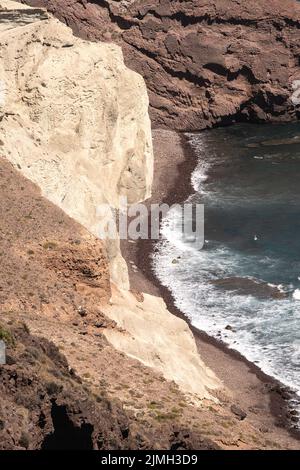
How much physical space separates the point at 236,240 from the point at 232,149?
1001 inches

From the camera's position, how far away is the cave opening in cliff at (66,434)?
2025cm

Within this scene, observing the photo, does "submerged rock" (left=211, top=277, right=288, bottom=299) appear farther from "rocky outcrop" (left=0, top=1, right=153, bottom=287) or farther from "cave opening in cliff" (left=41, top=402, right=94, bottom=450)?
"cave opening in cliff" (left=41, top=402, right=94, bottom=450)

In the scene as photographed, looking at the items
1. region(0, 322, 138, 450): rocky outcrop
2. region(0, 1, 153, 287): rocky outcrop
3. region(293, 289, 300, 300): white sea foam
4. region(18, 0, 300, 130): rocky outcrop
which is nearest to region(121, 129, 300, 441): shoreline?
region(0, 1, 153, 287): rocky outcrop


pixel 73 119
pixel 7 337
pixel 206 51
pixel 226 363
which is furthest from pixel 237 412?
pixel 206 51

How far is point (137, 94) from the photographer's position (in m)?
56.8

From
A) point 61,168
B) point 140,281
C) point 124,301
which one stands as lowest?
point 140,281

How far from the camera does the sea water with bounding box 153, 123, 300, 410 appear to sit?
48.0 meters

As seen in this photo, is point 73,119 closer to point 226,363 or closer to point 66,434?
point 226,363

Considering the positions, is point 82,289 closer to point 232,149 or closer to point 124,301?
point 124,301

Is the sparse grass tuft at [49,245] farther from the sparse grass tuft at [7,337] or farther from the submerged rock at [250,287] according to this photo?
the submerged rock at [250,287]

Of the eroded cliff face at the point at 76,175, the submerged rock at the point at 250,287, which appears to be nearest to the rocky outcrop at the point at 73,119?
the eroded cliff face at the point at 76,175

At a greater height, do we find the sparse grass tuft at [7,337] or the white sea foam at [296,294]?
the sparse grass tuft at [7,337]


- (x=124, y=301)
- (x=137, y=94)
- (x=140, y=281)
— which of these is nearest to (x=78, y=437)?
(x=124, y=301)

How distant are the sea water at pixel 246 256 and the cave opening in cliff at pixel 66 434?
77.9 ft
